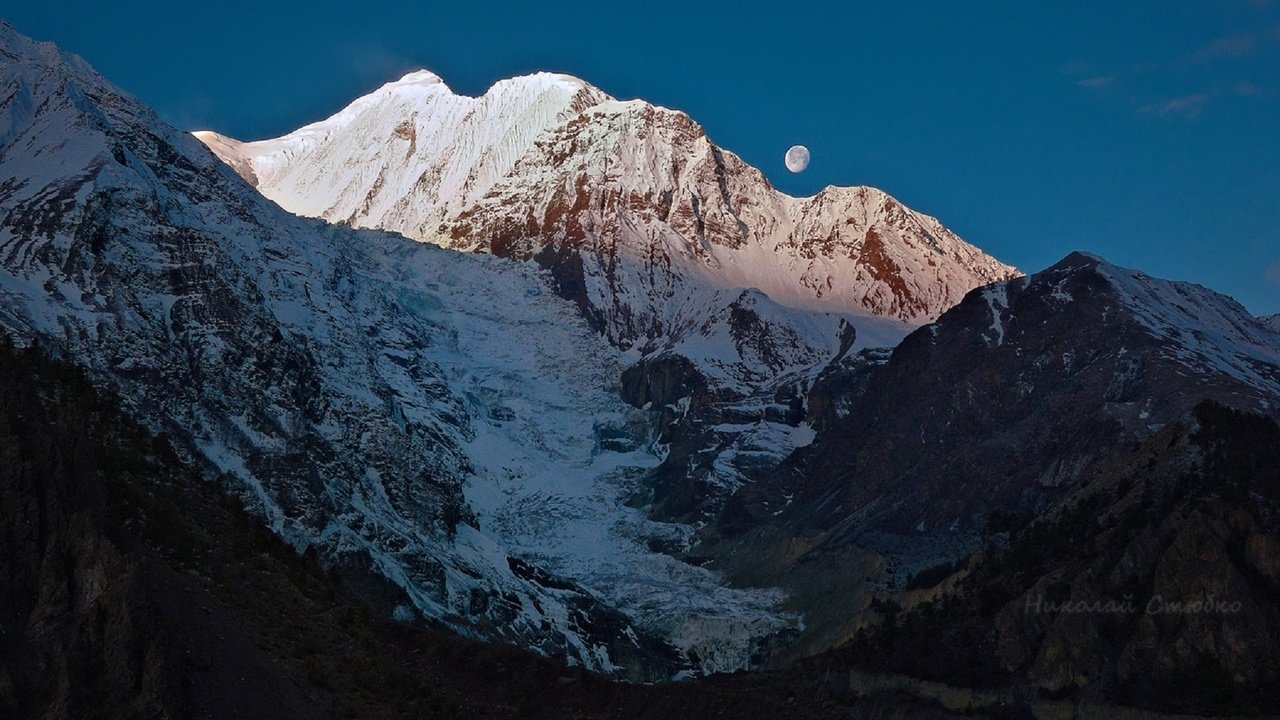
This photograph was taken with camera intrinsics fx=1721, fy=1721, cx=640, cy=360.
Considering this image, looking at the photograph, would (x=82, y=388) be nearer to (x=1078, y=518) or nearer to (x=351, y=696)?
(x=351, y=696)

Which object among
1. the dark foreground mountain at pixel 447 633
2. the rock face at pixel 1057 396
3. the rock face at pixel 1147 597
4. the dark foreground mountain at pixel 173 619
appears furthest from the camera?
the rock face at pixel 1057 396

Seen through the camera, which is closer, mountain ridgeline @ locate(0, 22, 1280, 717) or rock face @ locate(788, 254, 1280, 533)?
mountain ridgeline @ locate(0, 22, 1280, 717)

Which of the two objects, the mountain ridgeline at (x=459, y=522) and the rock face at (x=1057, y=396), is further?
the rock face at (x=1057, y=396)

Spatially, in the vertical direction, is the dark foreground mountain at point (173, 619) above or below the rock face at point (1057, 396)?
below

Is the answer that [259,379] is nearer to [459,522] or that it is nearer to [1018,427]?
[459,522]

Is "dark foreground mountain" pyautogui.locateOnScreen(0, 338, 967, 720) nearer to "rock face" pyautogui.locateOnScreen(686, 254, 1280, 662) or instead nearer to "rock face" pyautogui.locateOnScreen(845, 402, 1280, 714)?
"rock face" pyautogui.locateOnScreen(845, 402, 1280, 714)

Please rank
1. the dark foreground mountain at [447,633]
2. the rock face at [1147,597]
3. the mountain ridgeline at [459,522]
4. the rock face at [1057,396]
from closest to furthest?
1. the dark foreground mountain at [447,633]
2. the mountain ridgeline at [459,522]
3. the rock face at [1147,597]
4. the rock face at [1057,396]

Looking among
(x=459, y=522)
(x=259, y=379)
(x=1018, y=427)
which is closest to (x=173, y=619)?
(x=259, y=379)

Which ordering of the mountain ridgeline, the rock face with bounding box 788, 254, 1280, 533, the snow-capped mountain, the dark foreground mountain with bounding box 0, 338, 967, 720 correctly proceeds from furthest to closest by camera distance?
the rock face with bounding box 788, 254, 1280, 533 → the snow-capped mountain → the mountain ridgeline → the dark foreground mountain with bounding box 0, 338, 967, 720

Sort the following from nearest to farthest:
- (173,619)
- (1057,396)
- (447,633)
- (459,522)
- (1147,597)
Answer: (173,619) < (447,633) < (1147,597) < (1057,396) < (459,522)

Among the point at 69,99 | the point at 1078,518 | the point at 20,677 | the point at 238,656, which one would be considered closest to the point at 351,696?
the point at 238,656

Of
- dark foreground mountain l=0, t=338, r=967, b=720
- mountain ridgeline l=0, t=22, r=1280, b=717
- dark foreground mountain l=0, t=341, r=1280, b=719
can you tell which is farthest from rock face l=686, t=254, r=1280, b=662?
dark foreground mountain l=0, t=338, r=967, b=720

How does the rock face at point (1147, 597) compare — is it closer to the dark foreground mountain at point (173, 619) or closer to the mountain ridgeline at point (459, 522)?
the mountain ridgeline at point (459, 522)

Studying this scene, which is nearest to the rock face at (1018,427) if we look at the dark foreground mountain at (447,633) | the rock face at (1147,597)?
the rock face at (1147,597)
